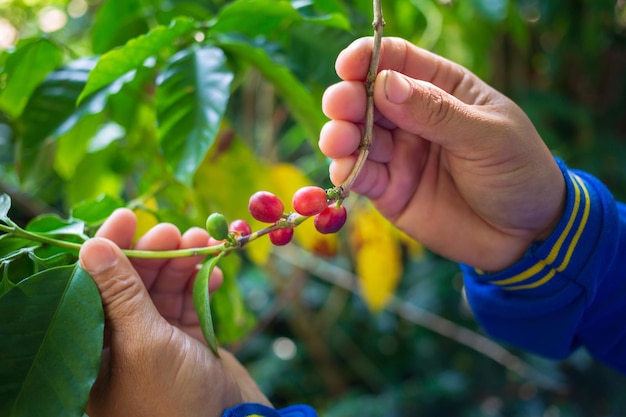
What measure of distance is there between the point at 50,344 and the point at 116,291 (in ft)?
0.22

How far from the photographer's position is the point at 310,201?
0.47 metres

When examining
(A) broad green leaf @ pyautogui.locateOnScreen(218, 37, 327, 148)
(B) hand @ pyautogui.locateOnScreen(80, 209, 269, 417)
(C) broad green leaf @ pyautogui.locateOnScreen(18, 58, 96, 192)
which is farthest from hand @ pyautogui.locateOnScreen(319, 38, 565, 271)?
(C) broad green leaf @ pyautogui.locateOnScreen(18, 58, 96, 192)

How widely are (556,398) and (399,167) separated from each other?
110 centimetres

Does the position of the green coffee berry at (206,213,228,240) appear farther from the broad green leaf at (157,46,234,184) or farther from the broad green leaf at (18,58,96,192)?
the broad green leaf at (18,58,96,192)

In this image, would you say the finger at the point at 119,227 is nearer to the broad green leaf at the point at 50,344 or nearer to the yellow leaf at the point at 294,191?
the broad green leaf at the point at 50,344

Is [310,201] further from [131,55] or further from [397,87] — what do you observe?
[131,55]

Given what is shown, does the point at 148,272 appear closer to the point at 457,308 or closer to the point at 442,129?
the point at 442,129

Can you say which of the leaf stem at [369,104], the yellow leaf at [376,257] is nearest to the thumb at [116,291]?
the leaf stem at [369,104]

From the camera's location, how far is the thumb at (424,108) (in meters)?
0.48

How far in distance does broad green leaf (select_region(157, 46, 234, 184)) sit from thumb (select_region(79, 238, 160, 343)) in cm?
14

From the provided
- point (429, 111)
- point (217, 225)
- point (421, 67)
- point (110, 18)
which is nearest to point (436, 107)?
point (429, 111)

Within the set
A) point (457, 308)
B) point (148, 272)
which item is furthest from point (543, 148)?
point (457, 308)

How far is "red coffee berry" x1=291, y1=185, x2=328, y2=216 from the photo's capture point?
471 millimetres

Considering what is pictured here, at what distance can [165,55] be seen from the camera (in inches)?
31.0
